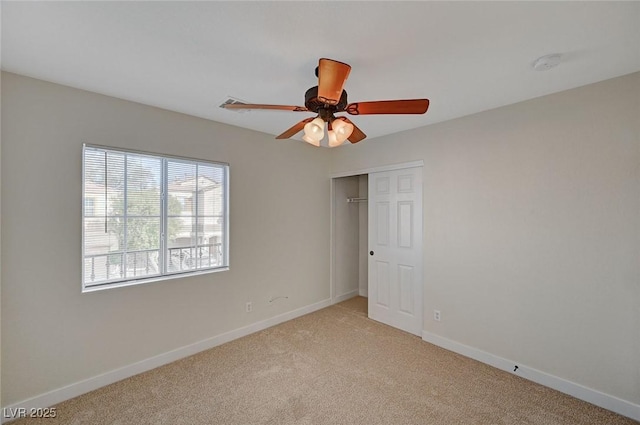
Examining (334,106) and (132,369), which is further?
(132,369)

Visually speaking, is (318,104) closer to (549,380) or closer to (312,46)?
(312,46)

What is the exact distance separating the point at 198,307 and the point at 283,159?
6.52ft

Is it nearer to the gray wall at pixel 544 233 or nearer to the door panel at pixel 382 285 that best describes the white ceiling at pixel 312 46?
the gray wall at pixel 544 233

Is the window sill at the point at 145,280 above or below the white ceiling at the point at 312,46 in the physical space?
below

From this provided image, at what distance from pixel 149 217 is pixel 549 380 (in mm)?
3759

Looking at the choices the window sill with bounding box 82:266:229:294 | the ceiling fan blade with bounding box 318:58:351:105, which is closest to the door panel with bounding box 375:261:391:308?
→ the window sill with bounding box 82:266:229:294

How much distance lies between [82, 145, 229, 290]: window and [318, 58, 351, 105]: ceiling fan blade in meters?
1.86

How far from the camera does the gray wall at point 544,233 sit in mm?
1987

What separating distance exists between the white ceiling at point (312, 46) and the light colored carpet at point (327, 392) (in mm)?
2416

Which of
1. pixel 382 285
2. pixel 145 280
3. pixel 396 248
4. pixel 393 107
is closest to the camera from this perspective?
pixel 393 107

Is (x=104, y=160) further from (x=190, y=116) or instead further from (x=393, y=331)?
(x=393, y=331)

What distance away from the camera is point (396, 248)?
3.48 meters

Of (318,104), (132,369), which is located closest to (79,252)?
(132,369)

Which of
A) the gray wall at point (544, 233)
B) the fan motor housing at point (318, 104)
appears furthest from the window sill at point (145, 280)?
the gray wall at point (544, 233)
